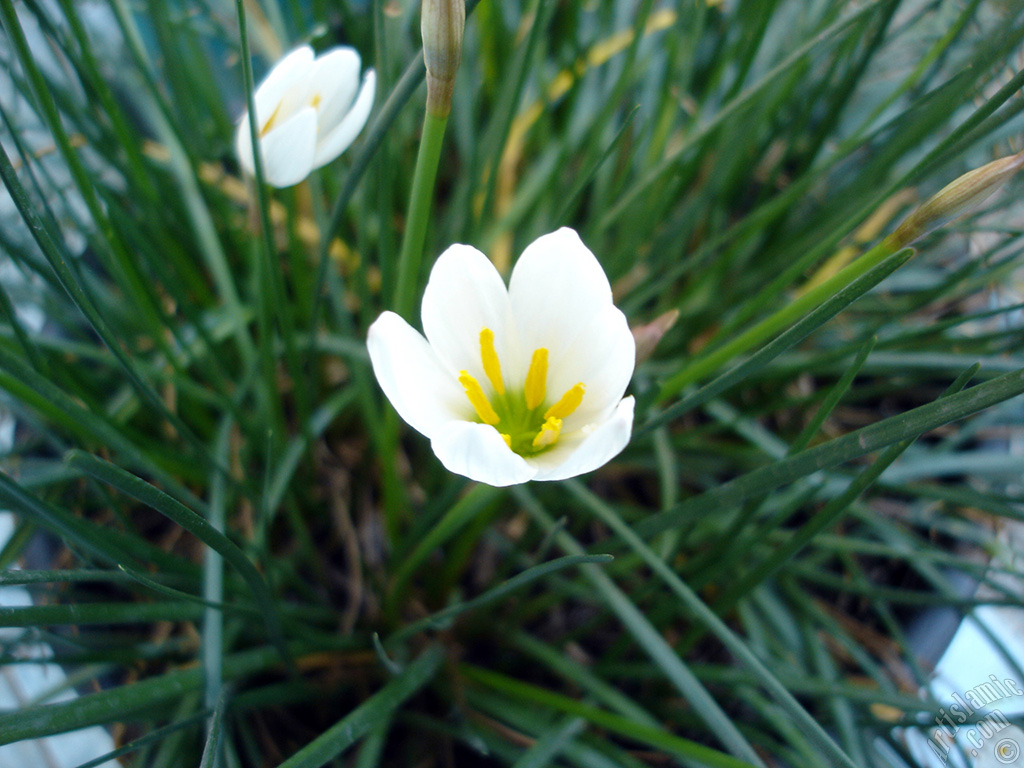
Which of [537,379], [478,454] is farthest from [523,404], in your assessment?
[478,454]

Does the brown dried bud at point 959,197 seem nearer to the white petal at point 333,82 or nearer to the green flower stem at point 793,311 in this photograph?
the green flower stem at point 793,311

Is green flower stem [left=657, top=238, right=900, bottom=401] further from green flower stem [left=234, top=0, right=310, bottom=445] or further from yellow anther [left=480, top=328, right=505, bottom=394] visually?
green flower stem [left=234, top=0, right=310, bottom=445]

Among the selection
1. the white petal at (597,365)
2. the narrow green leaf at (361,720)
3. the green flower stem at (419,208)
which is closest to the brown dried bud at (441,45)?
the green flower stem at (419,208)

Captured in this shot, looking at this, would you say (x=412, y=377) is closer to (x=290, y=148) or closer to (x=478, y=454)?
(x=478, y=454)

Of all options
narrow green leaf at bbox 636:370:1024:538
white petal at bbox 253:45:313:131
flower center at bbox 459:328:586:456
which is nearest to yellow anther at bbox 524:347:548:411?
flower center at bbox 459:328:586:456

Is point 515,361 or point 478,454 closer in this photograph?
point 478,454

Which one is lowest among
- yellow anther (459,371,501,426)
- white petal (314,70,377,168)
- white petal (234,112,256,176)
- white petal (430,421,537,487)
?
white petal (430,421,537,487)

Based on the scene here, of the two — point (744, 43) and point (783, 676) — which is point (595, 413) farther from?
point (744, 43)
